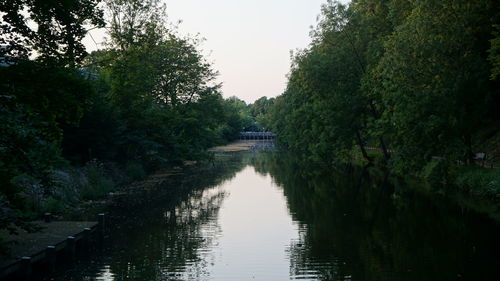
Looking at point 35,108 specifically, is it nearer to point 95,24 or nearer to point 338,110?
point 95,24

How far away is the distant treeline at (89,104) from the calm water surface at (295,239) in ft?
13.4

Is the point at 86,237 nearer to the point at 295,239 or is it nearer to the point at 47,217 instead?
the point at 47,217

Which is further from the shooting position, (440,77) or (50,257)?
(440,77)

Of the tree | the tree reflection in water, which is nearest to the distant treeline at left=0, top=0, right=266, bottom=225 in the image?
the tree reflection in water

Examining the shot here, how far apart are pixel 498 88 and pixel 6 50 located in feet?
118

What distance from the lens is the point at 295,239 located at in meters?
24.0

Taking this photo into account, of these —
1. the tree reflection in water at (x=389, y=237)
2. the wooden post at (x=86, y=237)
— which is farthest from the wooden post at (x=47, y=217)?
the tree reflection in water at (x=389, y=237)

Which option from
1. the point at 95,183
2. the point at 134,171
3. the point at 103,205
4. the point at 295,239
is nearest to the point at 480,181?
the point at 295,239

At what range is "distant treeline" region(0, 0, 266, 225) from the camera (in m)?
15.6

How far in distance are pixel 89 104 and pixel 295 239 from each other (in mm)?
11102

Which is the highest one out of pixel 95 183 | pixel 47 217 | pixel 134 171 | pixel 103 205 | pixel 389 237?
pixel 134 171

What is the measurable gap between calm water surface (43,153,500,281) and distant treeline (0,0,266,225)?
4.09 m

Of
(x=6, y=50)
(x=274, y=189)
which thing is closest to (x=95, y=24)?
(x=6, y=50)

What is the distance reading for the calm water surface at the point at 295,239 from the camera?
60.8 feet
